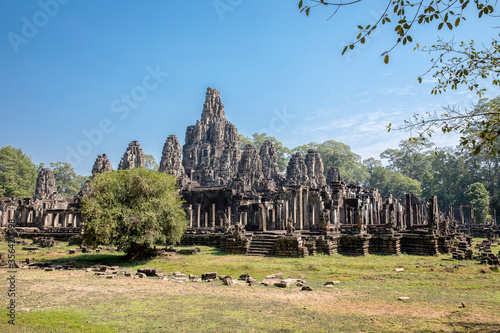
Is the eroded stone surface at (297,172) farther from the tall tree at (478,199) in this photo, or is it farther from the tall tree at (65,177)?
the tall tree at (65,177)

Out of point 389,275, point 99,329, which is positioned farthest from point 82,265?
point 389,275

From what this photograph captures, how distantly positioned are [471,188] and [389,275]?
4489cm

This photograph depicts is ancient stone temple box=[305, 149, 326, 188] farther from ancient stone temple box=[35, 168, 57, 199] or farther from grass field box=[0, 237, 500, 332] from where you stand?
grass field box=[0, 237, 500, 332]

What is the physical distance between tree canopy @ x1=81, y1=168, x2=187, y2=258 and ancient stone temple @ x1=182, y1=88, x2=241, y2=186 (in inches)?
A: 1983

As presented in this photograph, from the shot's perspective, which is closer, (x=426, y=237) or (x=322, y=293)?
(x=322, y=293)

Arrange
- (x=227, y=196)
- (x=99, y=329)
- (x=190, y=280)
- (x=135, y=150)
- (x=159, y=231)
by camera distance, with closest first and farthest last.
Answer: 1. (x=99, y=329)
2. (x=190, y=280)
3. (x=159, y=231)
4. (x=227, y=196)
5. (x=135, y=150)

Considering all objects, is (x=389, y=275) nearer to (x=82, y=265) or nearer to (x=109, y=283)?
(x=109, y=283)

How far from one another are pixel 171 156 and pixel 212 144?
13.2 meters

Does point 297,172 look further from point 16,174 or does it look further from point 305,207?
Answer: point 16,174

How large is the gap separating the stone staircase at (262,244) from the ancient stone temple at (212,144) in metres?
47.6

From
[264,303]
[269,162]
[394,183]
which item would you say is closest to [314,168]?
[269,162]

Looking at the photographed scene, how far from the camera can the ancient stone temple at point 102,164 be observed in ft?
197

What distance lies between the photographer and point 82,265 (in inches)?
651

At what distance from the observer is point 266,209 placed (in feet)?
111
